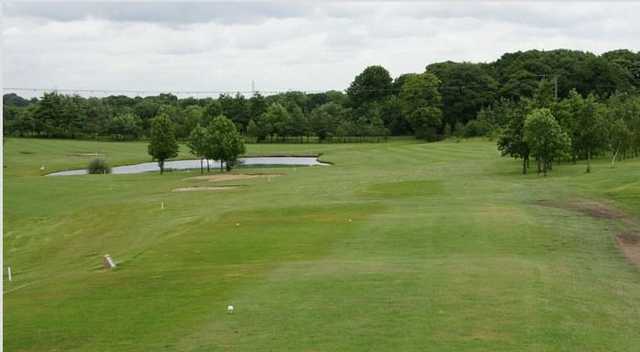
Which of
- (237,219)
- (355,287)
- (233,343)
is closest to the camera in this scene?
Answer: (233,343)

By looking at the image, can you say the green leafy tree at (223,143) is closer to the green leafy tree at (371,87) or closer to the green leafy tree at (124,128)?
the green leafy tree at (124,128)

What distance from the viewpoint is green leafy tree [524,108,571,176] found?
66062 millimetres

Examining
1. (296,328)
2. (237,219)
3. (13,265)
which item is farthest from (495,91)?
(296,328)

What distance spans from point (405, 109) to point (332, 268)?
12787 centimetres

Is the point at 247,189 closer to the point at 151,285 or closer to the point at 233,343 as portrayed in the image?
the point at 151,285

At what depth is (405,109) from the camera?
501ft

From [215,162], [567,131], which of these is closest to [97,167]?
[215,162]

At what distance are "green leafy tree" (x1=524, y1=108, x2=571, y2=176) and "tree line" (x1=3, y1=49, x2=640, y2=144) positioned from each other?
7352 centimetres

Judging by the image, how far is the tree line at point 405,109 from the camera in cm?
15112

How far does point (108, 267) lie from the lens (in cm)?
3044

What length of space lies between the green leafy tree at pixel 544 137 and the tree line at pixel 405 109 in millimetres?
73521

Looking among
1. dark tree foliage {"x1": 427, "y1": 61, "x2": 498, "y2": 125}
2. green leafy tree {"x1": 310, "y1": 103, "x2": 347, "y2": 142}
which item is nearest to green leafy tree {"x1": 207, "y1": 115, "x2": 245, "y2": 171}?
green leafy tree {"x1": 310, "y1": 103, "x2": 347, "y2": 142}

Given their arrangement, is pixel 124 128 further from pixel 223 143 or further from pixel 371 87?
pixel 223 143

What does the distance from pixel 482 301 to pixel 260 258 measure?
38.2 ft
